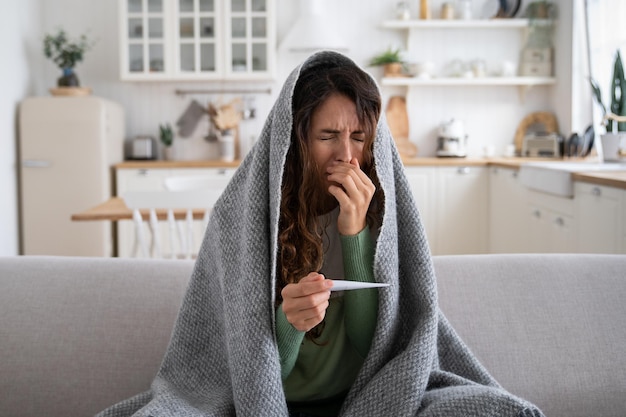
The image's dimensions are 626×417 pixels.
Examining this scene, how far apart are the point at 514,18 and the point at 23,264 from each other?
14.7 ft

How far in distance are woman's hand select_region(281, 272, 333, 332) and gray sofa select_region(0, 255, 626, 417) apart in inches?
19.0

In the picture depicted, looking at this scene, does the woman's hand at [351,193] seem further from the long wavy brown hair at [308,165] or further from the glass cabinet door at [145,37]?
the glass cabinet door at [145,37]

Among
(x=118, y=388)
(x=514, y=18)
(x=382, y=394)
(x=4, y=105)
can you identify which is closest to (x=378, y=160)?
(x=382, y=394)

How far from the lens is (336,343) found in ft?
4.34

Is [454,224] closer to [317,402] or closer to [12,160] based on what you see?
[12,160]

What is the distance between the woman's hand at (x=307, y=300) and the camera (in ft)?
3.51

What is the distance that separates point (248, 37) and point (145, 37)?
0.74m

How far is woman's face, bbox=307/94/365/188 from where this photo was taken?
1.27 metres

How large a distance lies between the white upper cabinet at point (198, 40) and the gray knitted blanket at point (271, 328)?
3.88 m

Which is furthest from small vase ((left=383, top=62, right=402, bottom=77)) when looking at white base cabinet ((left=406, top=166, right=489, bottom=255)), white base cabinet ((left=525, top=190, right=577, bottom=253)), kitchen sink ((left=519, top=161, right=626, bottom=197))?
white base cabinet ((left=525, top=190, right=577, bottom=253))

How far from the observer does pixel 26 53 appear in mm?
4957

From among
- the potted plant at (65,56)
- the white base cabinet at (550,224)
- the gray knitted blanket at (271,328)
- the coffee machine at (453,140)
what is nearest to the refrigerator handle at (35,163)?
the potted plant at (65,56)

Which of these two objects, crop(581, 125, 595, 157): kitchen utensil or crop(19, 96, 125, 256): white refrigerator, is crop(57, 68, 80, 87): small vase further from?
crop(581, 125, 595, 157): kitchen utensil

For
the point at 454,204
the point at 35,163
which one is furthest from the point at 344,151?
the point at 35,163
